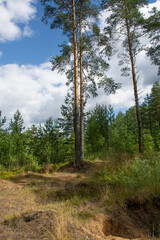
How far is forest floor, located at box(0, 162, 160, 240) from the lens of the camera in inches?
99.8

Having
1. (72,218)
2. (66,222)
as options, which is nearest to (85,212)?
(72,218)

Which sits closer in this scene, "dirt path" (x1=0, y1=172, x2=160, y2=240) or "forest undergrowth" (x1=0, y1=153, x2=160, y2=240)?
"dirt path" (x1=0, y1=172, x2=160, y2=240)

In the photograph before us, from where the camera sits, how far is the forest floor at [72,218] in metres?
2.54

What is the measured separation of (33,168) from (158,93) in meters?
27.8

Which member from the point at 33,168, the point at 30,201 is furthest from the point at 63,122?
the point at 30,201

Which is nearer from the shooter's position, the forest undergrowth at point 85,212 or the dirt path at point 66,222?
the dirt path at point 66,222

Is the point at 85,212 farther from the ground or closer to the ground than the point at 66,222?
closer to the ground

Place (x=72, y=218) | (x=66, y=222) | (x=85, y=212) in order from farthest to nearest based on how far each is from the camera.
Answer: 1. (x=85, y=212)
2. (x=72, y=218)
3. (x=66, y=222)

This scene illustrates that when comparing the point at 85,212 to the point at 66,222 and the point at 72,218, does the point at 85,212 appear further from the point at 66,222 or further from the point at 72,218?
the point at 66,222

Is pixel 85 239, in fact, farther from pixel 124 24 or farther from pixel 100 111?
pixel 100 111

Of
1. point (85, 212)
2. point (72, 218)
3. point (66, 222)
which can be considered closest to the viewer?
point (66, 222)

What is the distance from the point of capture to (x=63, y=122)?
83.1 ft

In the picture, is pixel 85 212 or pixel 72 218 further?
pixel 85 212

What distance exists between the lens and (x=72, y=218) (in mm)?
3068
